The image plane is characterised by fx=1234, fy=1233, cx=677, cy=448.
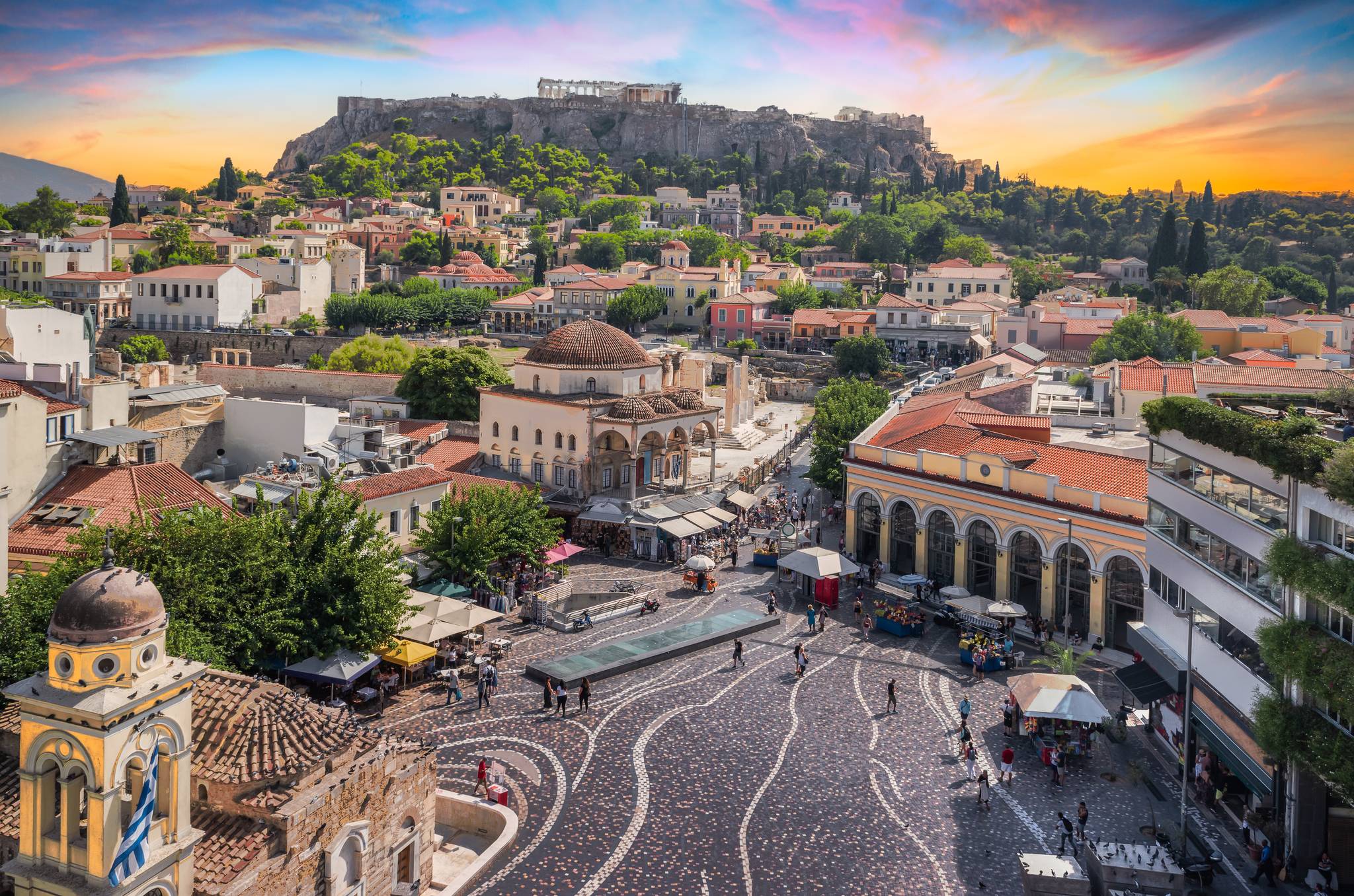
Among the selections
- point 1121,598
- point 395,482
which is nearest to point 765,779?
point 1121,598

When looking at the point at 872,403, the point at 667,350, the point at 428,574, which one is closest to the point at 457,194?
the point at 667,350

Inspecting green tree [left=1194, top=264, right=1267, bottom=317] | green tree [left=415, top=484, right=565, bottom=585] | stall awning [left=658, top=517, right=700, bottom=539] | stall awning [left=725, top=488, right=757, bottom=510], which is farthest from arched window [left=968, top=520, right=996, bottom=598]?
green tree [left=1194, top=264, right=1267, bottom=317]

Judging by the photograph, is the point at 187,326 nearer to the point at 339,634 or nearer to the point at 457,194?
the point at 457,194

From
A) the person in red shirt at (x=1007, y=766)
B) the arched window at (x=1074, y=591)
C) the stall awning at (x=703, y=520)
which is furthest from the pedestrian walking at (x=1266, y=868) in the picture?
the stall awning at (x=703, y=520)

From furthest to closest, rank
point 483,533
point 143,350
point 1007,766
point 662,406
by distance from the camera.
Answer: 1. point 143,350
2. point 662,406
3. point 483,533
4. point 1007,766

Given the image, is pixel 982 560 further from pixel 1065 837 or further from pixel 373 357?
pixel 373 357

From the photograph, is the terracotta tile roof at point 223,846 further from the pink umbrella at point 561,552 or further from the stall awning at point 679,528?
the stall awning at point 679,528
